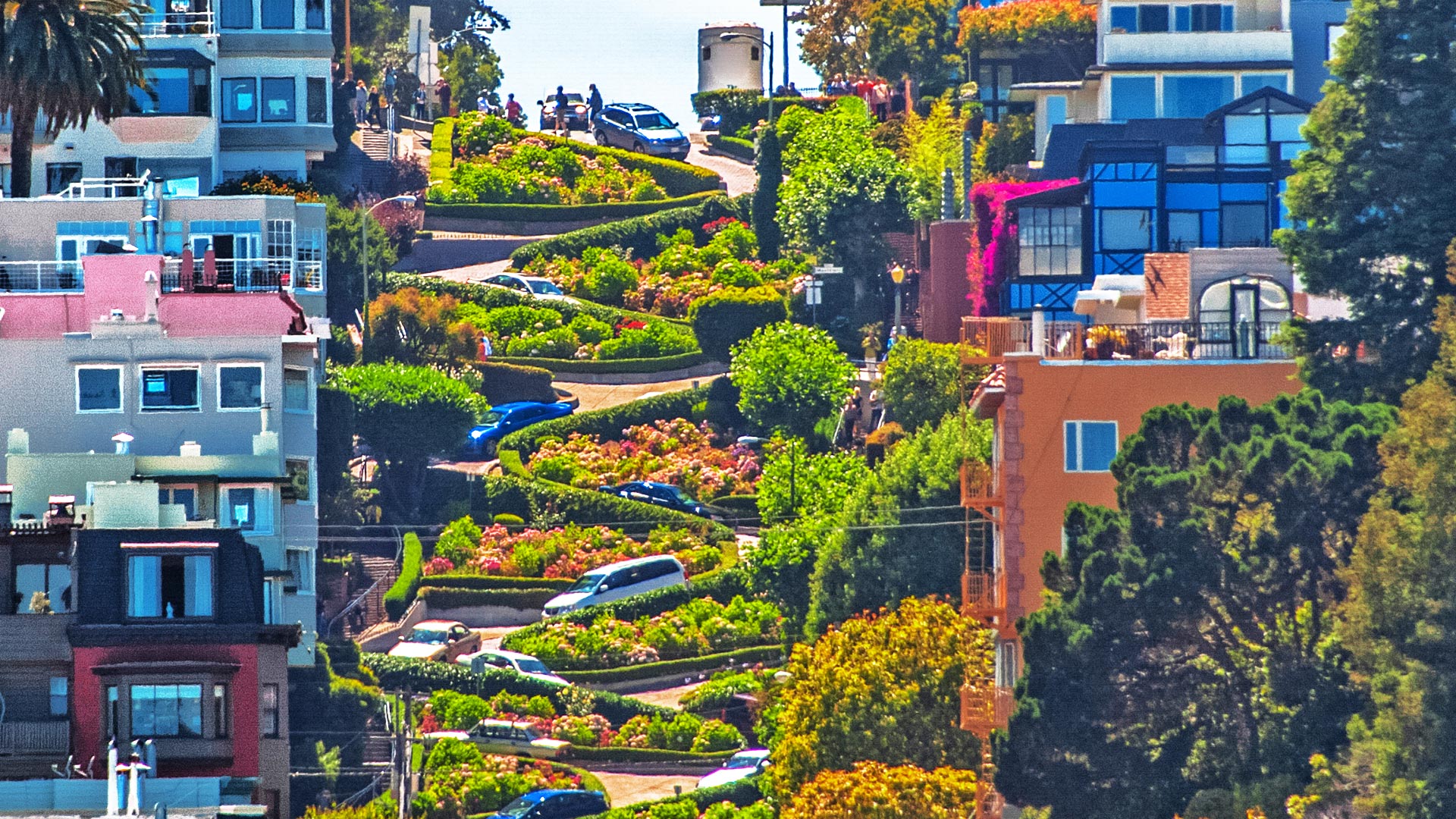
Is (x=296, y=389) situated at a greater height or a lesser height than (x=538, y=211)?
lesser

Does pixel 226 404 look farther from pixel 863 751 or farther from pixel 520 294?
pixel 520 294

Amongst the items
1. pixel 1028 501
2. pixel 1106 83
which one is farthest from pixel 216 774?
pixel 1106 83

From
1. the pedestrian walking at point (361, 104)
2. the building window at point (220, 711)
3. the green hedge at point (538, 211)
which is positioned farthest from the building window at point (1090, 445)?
the green hedge at point (538, 211)

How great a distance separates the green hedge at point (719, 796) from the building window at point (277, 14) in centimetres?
2419

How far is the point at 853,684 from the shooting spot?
81188 millimetres

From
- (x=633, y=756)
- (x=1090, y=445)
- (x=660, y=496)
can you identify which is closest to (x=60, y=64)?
(x=633, y=756)

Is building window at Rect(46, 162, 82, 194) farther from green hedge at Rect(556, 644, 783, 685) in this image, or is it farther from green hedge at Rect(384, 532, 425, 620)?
green hedge at Rect(384, 532, 425, 620)

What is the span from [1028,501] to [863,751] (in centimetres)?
897

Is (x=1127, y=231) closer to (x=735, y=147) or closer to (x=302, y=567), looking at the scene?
(x=302, y=567)

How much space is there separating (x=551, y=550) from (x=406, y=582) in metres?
5.79

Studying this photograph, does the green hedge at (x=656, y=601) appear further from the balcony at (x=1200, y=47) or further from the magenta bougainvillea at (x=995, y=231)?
the balcony at (x=1200, y=47)

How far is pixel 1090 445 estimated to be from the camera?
74062 mm

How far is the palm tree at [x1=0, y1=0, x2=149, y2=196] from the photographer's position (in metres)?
85.2

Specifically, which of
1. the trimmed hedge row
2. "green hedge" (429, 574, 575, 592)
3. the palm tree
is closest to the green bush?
the trimmed hedge row
